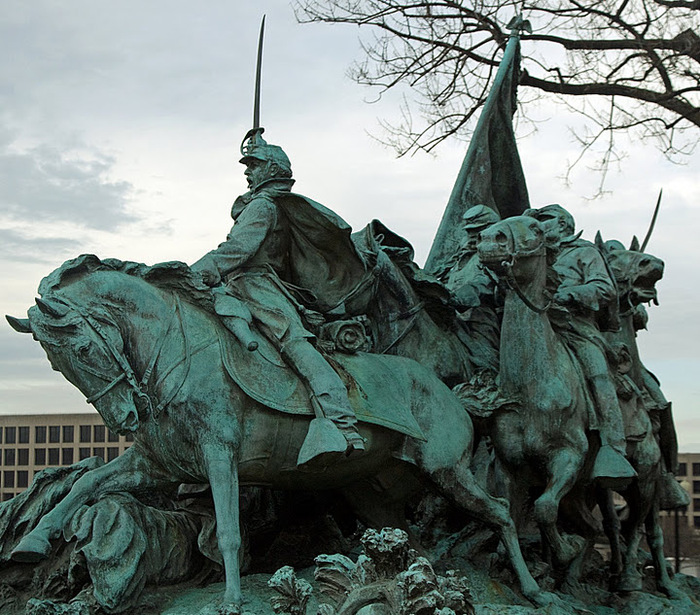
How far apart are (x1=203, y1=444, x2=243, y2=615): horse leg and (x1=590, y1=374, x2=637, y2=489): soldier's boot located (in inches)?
88.4

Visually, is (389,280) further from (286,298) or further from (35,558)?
(35,558)

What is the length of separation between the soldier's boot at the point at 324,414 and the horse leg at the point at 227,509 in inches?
14.2

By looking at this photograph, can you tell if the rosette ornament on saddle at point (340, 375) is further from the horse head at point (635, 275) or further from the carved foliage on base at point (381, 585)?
the horse head at point (635, 275)

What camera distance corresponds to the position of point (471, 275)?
8.67 m

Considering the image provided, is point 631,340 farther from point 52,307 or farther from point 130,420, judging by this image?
point 52,307

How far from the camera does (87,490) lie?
264 inches

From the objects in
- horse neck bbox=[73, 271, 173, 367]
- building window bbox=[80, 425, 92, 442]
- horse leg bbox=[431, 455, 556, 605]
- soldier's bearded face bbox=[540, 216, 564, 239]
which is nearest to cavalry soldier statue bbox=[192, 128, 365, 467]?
horse neck bbox=[73, 271, 173, 367]

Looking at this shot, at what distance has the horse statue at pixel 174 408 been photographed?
6.32 meters

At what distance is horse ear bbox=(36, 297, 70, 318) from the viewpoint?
6281mm

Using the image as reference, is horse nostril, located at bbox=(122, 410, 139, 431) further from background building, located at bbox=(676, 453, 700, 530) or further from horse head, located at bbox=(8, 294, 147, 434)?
background building, located at bbox=(676, 453, 700, 530)

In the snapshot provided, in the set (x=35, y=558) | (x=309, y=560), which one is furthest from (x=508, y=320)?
(x=35, y=558)

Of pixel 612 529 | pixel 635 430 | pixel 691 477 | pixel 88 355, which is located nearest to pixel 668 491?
pixel 612 529

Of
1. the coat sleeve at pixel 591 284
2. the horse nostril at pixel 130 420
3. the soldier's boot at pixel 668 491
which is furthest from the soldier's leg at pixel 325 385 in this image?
the soldier's boot at pixel 668 491

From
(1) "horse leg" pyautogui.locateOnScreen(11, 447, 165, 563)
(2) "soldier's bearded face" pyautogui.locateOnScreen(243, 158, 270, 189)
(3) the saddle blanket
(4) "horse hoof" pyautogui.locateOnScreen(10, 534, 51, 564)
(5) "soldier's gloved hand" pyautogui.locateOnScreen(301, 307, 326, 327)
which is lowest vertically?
(4) "horse hoof" pyautogui.locateOnScreen(10, 534, 51, 564)
